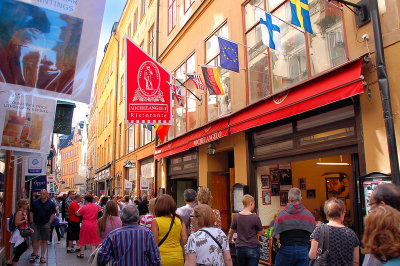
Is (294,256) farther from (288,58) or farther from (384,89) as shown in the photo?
(288,58)

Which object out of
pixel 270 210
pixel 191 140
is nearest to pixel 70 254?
pixel 191 140

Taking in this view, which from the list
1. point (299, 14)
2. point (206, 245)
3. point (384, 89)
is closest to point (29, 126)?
point (206, 245)

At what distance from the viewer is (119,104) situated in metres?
26.8

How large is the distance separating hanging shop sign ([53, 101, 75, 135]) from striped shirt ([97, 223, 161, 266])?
27.0ft

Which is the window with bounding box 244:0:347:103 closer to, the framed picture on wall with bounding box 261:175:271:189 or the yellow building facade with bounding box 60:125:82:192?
the framed picture on wall with bounding box 261:175:271:189

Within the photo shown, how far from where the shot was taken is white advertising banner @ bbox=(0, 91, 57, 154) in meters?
5.63

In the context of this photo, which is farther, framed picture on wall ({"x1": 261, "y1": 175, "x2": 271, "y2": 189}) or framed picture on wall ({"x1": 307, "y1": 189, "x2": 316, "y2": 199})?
framed picture on wall ({"x1": 307, "y1": 189, "x2": 316, "y2": 199})

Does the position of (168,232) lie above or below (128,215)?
below

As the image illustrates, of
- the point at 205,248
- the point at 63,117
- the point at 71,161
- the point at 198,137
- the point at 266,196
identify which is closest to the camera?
the point at 205,248

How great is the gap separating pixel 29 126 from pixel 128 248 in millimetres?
3585

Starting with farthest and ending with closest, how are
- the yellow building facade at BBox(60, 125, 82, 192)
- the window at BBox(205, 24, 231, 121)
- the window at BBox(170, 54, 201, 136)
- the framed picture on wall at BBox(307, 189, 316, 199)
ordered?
the yellow building facade at BBox(60, 125, 82, 192) < the window at BBox(170, 54, 201, 136) < the window at BBox(205, 24, 231, 121) < the framed picture on wall at BBox(307, 189, 316, 199)

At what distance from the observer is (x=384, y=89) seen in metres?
5.36

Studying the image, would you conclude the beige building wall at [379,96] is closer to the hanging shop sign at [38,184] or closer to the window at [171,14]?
the window at [171,14]

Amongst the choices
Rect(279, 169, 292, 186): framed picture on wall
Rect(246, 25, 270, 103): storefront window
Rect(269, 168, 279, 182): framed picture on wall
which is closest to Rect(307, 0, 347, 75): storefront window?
Rect(246, 25, 270, 103): storefront window
